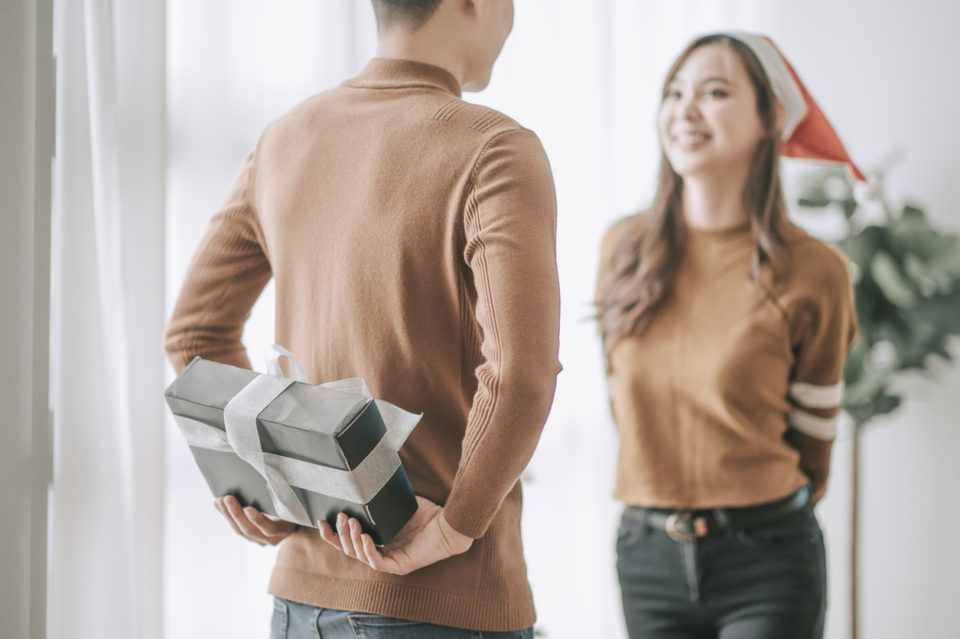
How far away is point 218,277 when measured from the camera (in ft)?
3.40

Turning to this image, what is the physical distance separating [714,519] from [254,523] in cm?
93

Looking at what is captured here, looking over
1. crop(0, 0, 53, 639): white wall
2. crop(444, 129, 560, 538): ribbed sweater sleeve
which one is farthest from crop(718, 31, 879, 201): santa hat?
crop(0, 0, 53, 639): white wall

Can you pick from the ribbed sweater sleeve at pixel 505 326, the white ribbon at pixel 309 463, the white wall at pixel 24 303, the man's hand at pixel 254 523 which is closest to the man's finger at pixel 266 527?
the man's hand at pixel 254 523

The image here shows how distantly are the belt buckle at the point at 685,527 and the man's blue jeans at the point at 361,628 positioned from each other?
66cm

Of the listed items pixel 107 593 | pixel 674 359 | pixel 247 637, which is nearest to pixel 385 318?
pixel 674 359

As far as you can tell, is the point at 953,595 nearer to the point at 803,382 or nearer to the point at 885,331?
the point at 885,331

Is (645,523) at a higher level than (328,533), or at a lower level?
lower

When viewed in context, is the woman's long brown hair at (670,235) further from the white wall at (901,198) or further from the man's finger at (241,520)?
the white wall at (901,198)

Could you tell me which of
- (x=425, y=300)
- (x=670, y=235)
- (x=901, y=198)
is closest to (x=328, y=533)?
(x=425, y=300)

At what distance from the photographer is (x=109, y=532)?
1.61 metres

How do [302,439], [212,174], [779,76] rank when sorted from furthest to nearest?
[212,174], [779,76], [302,439]

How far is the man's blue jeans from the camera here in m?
0.84

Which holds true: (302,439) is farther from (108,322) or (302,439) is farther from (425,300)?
(108,322)

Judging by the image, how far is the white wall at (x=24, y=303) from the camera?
1.38m
